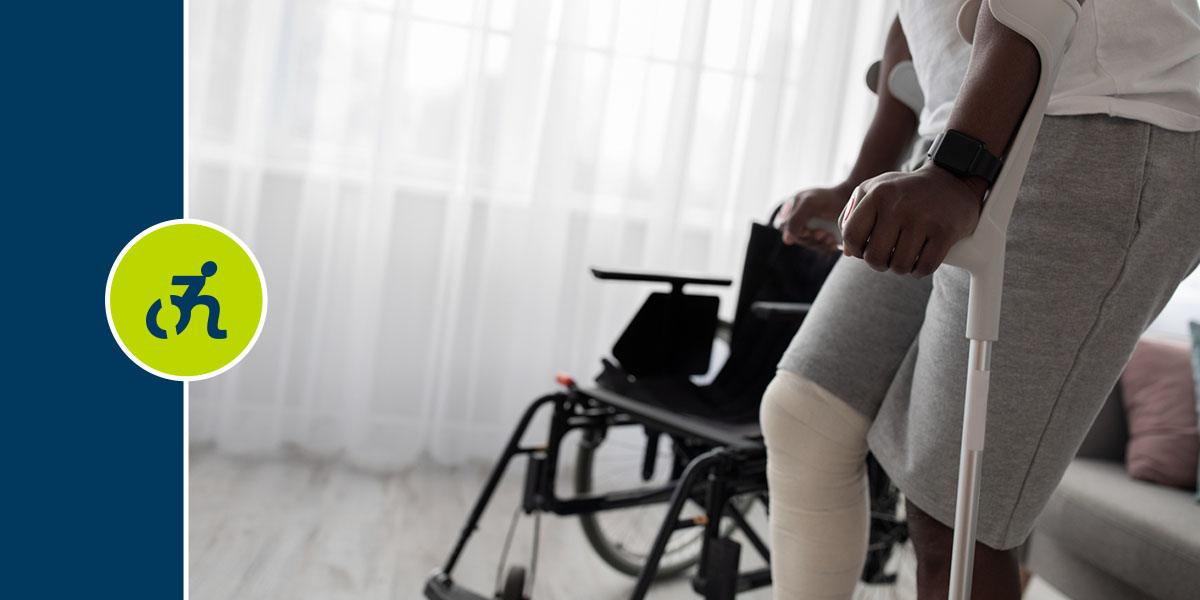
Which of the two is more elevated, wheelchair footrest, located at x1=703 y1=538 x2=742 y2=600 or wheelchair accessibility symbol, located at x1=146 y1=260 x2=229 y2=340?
wheelchair accessibility symbol, located at x1=146 y1=260 x2=229 y2=340

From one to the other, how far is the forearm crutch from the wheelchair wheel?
2.43ft

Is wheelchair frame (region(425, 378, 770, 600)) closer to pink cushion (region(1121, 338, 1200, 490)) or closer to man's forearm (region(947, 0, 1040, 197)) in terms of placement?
man's forearm (region(947, 0, 1040, 197))

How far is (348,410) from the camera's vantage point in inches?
93.2

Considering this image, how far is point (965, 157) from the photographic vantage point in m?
0.63

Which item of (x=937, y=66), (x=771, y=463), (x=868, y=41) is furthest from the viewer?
(x=868, y=41)

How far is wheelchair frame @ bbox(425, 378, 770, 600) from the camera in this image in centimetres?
116

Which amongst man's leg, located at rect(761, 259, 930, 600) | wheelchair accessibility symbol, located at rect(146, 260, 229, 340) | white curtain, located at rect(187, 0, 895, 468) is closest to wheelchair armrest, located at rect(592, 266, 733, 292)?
man's leg, located at rect(761, 259, 930, 600)

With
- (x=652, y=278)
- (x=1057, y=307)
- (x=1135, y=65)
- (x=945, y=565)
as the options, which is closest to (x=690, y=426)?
(x=652, y=278)

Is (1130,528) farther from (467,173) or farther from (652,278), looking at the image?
(467,173)

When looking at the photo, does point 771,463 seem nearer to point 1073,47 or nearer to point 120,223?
point 1073,47

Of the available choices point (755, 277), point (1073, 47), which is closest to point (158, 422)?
point (755, 277)

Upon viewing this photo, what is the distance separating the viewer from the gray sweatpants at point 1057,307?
69cm

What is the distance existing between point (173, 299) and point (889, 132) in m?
1.24

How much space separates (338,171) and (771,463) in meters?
1.68
